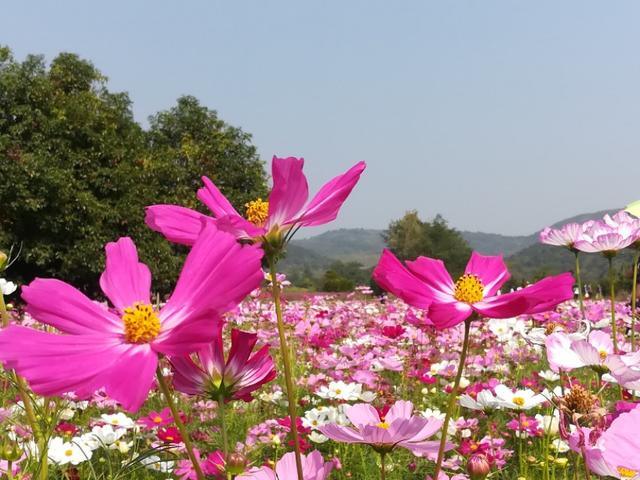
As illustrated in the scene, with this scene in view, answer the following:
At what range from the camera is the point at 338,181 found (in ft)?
1.99

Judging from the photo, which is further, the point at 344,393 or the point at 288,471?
the point at 344,393

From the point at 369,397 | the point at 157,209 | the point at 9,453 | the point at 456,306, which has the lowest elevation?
the point at 369,397

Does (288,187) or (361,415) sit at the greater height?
(288,187)

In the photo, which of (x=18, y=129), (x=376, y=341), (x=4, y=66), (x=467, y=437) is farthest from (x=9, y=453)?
(x=4, y=66)

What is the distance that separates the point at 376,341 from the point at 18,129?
1507cm

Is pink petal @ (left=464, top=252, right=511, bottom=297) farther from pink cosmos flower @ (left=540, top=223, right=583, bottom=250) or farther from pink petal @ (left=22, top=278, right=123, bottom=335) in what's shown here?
pink cosmos flower @ (left=540, top=223, right=583, bottom=250)

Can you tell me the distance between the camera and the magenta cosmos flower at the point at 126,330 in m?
0.43

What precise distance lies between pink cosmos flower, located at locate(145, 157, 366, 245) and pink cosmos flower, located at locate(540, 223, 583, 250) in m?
1.27

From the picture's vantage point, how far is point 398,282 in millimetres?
644

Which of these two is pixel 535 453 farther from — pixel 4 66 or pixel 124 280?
pixel 4 66

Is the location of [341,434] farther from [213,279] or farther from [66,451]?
[66,451]

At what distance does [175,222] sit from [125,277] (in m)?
0.08

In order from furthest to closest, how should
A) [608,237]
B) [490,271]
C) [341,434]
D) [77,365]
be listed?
1. [608,237]
2. [490,271]
3. [341,434]
4. [77,365]

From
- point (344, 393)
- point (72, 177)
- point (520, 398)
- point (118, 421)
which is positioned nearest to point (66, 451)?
point (118, 421)
